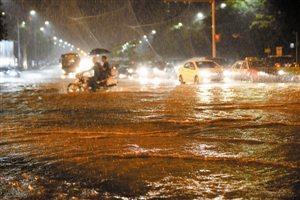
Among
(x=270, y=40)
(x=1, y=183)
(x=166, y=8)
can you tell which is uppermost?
(x=166, y=8)

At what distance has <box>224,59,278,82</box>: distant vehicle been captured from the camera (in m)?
27.1

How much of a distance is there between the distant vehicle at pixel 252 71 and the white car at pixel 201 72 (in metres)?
2.16

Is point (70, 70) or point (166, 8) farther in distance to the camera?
point (166, 8)

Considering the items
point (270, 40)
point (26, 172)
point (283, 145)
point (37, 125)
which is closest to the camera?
point (26, 172)

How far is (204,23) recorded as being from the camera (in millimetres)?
59312

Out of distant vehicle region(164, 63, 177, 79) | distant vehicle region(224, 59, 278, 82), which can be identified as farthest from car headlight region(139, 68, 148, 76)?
distant vehicle region(224, 59, 278, 82)

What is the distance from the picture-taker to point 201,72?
25656 mm

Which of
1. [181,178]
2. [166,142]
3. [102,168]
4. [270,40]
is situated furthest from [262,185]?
[270,40]

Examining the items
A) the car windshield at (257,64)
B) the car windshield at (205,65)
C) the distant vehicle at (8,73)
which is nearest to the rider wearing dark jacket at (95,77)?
the car windshield at (205,65)

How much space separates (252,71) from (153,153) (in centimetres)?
2096

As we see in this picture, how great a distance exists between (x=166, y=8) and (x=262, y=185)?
91366mm

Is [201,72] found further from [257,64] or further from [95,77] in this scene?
[95,77]

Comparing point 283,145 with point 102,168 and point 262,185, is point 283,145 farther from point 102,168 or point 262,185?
point 102,168

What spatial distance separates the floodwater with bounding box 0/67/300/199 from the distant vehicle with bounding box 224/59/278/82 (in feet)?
47.1
